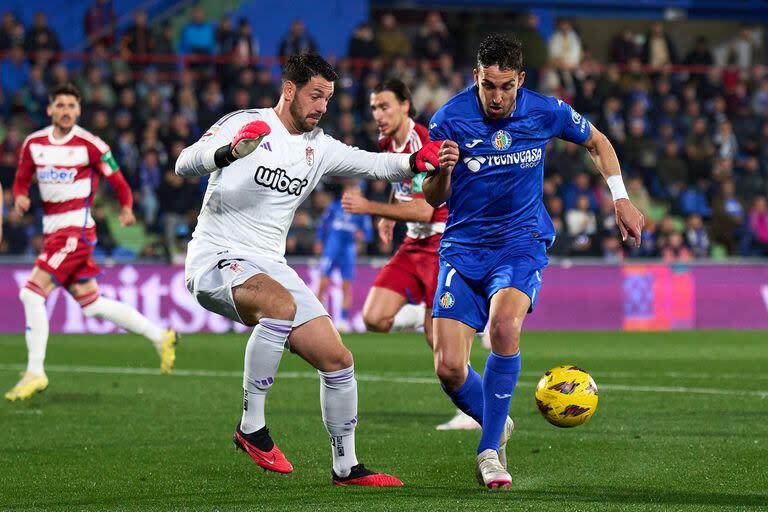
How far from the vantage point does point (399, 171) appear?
729 centimetres

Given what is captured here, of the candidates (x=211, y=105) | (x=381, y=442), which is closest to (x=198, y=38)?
(x=211, y=105)

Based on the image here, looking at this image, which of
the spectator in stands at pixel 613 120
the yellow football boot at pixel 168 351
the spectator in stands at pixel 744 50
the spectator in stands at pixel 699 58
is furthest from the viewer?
the spectator in stands at pixel 744 50

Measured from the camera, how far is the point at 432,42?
26.8 metres

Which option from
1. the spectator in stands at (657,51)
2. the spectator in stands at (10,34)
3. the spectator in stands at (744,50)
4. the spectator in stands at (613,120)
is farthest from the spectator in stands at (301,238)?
the spectator in stands at (744,50)

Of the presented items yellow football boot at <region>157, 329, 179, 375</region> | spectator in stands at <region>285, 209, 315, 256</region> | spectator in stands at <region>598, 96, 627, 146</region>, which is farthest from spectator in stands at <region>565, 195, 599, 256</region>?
yellow football boot at <region>157, 329, 179, 375</region>

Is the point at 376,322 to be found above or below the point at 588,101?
below

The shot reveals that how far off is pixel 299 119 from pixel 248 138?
75 cm

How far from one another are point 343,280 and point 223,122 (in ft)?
42.3

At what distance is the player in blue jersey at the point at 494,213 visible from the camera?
23.6 ft

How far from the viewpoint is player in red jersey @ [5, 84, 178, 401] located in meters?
11.5

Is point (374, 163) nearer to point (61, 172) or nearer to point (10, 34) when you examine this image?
point (61, 172)

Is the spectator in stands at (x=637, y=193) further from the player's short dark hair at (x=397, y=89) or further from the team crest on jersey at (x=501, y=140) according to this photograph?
the team crest on jersey at (x=501, y=140)

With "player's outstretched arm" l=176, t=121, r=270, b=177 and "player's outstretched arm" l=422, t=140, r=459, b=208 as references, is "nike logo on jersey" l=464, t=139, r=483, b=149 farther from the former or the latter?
"player's outstretched arm" l=176, t=121, r=270, b=177

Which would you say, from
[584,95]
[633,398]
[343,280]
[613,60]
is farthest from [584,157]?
[633,398]
